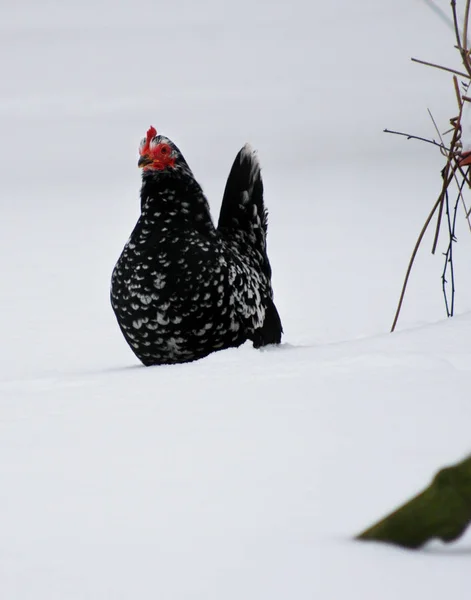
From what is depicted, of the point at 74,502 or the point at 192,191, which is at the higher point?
the point at 192,191

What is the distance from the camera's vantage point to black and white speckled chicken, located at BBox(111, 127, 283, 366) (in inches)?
85.1

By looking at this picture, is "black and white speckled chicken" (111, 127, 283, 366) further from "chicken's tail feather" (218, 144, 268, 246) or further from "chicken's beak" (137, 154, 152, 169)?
"chicken's tail feather" (218, 144, 268, 246)

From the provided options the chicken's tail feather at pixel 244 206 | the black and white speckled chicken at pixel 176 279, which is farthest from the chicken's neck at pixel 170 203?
the chicken's tail feather at pixel 244 206

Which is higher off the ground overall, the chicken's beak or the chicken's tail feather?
the chicken's beak

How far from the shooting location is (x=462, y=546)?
0.94m

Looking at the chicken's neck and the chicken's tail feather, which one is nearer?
the chicken's neck

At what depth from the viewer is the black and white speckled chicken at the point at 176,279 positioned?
216 cm

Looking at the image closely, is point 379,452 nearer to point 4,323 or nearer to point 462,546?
point 462,546

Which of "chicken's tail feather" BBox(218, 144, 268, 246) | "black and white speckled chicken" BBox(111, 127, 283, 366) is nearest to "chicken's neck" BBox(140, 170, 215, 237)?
"black and white speckled chicken" BBox(111, 127, 283, 366)

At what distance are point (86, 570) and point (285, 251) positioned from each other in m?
3.92

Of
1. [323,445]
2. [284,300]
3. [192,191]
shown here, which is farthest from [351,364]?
[284,300]

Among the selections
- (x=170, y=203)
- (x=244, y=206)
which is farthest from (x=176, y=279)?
(x=244, y=206)

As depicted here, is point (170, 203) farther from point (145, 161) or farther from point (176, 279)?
point (176, 279)

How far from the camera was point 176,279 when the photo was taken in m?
2.16
